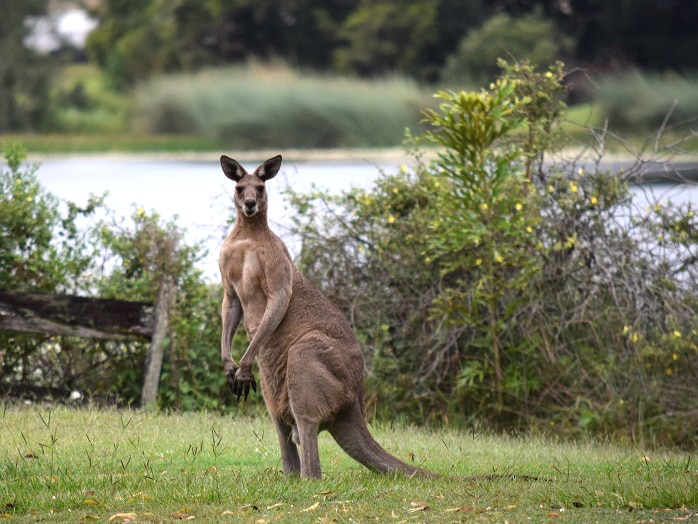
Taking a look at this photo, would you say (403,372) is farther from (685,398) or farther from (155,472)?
(155,472)

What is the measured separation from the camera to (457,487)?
6738 mm

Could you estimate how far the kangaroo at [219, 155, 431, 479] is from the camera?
6641mm

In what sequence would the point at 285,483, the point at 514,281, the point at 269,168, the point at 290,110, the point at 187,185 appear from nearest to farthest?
the point at 285,483 < the point at 269,168 < the point at 514,281 < the point at 187,185 < the point at 290,110

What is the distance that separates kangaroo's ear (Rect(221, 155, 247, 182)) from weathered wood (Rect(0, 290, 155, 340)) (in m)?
3.78

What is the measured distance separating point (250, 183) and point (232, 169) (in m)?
0.22

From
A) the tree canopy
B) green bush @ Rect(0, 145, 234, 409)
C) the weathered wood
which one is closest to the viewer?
the weathered wood

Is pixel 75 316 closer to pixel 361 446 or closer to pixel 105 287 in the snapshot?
pixel 105 287

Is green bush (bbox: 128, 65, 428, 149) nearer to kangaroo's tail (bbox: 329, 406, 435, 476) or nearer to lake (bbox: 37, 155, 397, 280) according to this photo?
lake (bbox: 37, 155, 397, 280)

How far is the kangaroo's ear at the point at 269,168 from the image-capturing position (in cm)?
688

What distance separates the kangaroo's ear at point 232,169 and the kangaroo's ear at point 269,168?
0.12m

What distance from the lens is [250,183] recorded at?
6820 mm

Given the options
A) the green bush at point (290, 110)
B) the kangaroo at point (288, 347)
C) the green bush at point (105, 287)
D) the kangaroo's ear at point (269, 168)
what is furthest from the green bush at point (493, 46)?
the kangaroo at point (288, 347)

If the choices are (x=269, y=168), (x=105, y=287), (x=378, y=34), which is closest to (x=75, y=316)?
(x=105, y=287)

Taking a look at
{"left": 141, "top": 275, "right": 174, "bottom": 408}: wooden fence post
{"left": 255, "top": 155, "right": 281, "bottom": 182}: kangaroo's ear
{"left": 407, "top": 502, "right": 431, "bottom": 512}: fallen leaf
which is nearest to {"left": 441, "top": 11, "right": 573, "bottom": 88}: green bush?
{"left": 141, "top": 275, "right": 174, "bottom": 408}: wooden fence post
